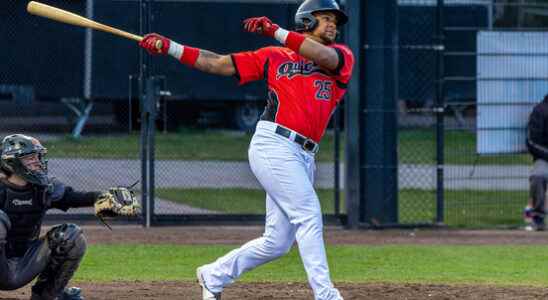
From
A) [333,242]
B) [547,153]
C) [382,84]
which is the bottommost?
[333,242]

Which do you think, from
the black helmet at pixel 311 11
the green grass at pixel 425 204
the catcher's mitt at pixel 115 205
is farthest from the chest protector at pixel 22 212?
the green grass at pixel 425 204

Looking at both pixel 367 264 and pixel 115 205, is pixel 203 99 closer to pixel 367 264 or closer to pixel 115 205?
pixel 367 264

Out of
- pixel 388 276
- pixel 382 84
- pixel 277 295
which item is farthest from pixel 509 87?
pixel 277 295

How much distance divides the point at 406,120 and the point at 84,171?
7.78m

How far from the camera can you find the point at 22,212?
7.10m

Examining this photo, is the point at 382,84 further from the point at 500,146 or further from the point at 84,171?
the point at 84,171

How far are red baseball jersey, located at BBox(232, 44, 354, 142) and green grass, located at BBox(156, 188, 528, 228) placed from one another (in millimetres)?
5888

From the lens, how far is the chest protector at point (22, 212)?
7062 mm

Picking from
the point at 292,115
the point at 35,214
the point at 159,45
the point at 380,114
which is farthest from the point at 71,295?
the point at 380,114

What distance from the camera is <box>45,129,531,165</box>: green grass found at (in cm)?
1305

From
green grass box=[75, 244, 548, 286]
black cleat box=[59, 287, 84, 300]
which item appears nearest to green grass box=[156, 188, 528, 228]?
green grass box=[75, 244, 548, 286]

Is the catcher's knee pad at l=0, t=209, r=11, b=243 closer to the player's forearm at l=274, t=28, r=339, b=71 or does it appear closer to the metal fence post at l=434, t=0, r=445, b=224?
the player's forearm at l=274, t=28, r=339, b=71

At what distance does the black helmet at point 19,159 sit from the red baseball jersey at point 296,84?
1.39m

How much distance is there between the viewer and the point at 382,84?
40.1 ft
